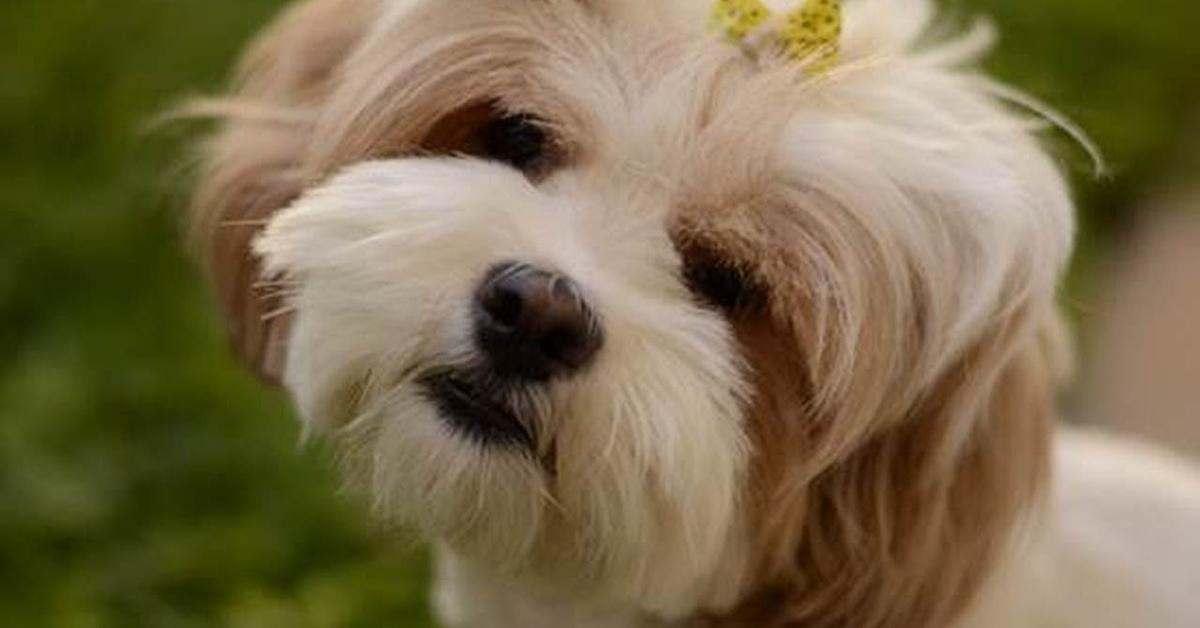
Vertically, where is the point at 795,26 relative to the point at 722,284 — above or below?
above

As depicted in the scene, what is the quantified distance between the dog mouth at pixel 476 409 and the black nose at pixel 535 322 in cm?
4

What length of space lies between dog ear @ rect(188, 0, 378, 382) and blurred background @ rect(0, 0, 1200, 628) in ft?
1.62

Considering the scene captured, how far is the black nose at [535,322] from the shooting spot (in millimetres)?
1869

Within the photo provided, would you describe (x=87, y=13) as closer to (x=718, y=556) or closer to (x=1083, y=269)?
(x=1083, y=269)

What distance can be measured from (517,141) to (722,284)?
232mm

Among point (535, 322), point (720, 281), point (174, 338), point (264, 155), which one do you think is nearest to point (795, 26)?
point (720, 281)

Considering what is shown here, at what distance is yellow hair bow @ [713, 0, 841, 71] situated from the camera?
79.5 inches

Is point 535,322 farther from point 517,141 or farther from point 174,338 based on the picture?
point 174,338

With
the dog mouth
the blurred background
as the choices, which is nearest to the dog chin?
the dog mouth

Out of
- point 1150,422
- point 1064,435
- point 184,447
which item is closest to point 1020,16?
point 1150,422

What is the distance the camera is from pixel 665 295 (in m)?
1.99

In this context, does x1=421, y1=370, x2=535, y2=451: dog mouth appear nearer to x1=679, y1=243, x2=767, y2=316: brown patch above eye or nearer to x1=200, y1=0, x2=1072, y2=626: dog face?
x1=200, y1=0, x2=1072, y2=626: dog face

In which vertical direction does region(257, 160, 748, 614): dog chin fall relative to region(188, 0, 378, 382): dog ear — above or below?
below

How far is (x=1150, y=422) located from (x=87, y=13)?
1935mm
